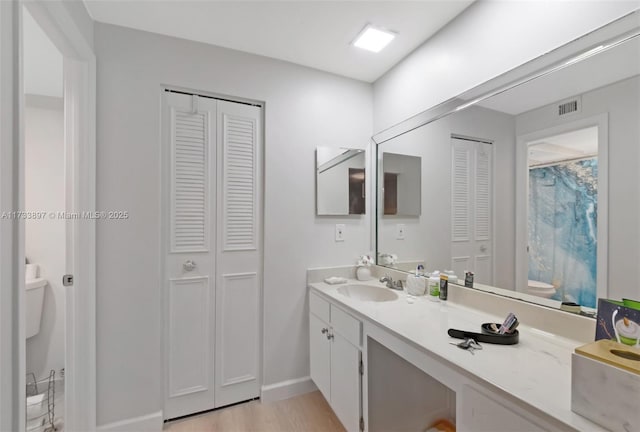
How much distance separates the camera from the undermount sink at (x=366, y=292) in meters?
1.94

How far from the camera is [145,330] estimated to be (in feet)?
5.70

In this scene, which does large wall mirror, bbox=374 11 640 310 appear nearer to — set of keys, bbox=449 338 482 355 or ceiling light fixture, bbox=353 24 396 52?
set of keys, bbox=449 338 482 355

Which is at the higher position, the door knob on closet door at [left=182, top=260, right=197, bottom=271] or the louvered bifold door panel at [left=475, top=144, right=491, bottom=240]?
the louvered bifold door panel at [left=475, top=144, right=491, bottom=240]

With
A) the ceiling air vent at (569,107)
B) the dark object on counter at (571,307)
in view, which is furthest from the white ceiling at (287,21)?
the dark object on counter at (571,307)

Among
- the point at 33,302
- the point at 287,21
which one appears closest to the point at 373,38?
the point at 287,21

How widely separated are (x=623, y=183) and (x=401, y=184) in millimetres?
1214

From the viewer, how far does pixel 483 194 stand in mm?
1503

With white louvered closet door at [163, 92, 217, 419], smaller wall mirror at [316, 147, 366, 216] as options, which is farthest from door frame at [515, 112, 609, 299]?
white louvered closet door at [163, 92, 217, 419]

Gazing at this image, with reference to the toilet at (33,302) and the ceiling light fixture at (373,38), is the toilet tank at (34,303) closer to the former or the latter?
the toilet at (33,302)

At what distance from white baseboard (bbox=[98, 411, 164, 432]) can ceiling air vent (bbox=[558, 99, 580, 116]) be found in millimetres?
2621

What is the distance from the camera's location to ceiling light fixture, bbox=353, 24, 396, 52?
→ 174cm

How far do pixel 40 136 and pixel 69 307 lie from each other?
1.62 metres

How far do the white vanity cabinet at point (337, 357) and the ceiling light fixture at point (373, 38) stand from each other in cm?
168

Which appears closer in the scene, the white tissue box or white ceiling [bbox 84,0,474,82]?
white ceiling [bbox 84,0,474,82]
